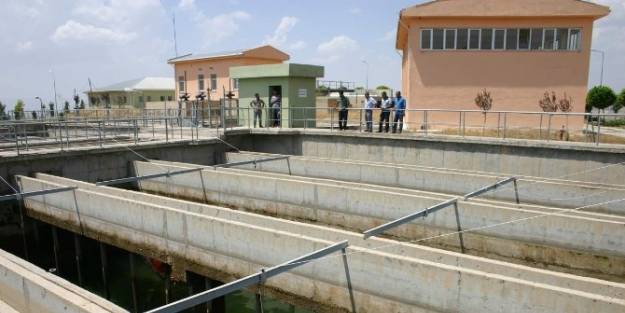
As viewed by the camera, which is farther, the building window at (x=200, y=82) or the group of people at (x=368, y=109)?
the building window at (x=200, y=82)

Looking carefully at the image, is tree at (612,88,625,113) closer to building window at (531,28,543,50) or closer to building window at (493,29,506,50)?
building window at (531,28,543,50)

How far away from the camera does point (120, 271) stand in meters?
11.7

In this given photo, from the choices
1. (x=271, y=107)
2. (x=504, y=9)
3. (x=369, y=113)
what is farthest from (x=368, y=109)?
(x=504, y=9)

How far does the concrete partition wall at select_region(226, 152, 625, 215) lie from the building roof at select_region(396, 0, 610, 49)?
11.1 m

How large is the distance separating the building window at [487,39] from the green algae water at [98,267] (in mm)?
17635

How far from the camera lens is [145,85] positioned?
61.1 meters

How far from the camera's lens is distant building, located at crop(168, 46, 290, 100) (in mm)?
35156

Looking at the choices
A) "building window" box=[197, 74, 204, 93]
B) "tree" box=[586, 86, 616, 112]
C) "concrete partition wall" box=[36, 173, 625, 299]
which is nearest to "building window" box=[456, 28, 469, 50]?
"concrete partition wall" box=[36, 173, 625, 299]

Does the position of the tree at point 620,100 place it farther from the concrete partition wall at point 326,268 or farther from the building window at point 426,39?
the concrete partition wall at point 326,268

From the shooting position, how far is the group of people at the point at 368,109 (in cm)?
1700

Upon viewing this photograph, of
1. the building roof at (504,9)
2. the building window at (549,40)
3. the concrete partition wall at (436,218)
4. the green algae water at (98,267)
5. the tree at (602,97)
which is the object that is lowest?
the green algae water at (98,267)

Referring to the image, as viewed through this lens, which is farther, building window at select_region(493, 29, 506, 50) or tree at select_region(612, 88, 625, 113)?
tree at select_region(612, 88, 625, 113)

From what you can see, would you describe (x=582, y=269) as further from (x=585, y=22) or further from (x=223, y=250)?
(x=585, y=22)

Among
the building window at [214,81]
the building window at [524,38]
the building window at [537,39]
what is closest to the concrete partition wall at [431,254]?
the building window at [524,38]
